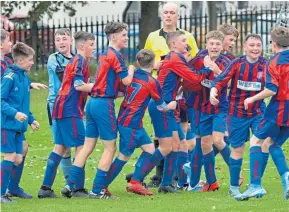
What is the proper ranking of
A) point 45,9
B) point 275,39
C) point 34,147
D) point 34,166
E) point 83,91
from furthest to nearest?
point 45,9 < point 34,147 < point 34,166 < point 83,91 < point 275,39

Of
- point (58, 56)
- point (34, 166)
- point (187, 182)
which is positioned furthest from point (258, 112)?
point (34, 166)

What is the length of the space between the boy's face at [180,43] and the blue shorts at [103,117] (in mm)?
1163

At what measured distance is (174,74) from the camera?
12.4m

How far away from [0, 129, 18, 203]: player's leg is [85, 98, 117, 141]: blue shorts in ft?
2.96

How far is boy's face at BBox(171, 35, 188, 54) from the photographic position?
40.5 feet

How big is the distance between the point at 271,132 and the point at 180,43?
70.4 inches

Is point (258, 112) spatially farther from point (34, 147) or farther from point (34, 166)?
point (34, 147)

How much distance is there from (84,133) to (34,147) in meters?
5.45

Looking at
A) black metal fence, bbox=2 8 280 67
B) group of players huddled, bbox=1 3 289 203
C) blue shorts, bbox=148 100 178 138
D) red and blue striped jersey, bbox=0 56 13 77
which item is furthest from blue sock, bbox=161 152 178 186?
black metal fence, bbox=2 8 280 67

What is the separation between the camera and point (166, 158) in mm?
12422

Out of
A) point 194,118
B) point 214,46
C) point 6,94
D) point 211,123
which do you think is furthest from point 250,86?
point 6,94

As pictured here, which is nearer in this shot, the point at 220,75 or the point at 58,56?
the point at 220,75

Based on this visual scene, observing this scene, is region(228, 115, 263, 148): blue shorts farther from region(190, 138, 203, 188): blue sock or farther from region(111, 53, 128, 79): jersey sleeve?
region(111, 53, 128, 79): jersey sleeve

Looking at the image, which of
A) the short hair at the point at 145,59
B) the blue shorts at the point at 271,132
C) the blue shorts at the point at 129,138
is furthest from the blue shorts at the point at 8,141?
the blue shorts at the point at 271,132
